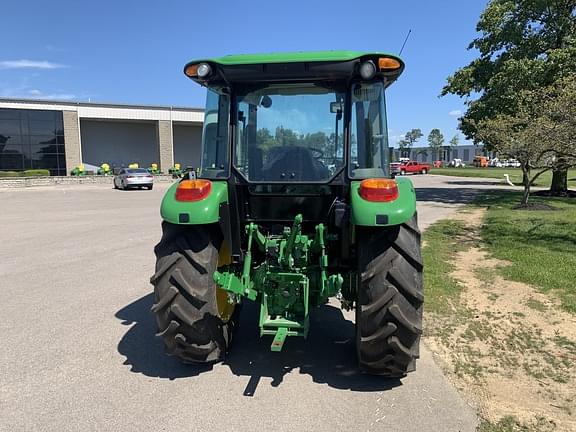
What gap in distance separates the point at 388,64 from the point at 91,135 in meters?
43.2

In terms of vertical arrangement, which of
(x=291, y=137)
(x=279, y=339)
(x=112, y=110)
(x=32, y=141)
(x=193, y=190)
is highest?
(x=112, y=110)

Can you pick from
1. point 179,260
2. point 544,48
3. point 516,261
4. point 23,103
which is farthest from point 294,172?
point 23,103

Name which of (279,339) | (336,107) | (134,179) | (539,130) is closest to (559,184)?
(539,130)

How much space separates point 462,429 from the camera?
3082 mm

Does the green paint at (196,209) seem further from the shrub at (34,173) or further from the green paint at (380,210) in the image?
the shrub at (34,173)

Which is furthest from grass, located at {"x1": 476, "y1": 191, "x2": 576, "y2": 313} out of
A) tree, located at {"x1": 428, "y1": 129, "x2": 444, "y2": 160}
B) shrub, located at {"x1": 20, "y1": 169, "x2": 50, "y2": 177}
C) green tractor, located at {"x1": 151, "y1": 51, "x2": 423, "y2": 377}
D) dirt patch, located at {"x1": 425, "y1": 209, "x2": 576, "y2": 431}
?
tree, located at {"x1": 428, "y1": 129, "x2": 444, "y2": 160}

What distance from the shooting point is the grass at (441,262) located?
19.4ft

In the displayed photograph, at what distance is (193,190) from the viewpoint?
3727 mm

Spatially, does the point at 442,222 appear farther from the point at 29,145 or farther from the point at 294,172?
the point at 29,145

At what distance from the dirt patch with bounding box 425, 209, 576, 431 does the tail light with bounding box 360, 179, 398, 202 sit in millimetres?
1616

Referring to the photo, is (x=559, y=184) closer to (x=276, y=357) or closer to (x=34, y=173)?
(x=276, y=357)

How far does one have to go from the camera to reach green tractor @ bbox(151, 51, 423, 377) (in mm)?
3551

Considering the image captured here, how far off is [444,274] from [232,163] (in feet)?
14.6

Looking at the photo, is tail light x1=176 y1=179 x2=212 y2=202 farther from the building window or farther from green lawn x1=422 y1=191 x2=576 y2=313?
the building window
